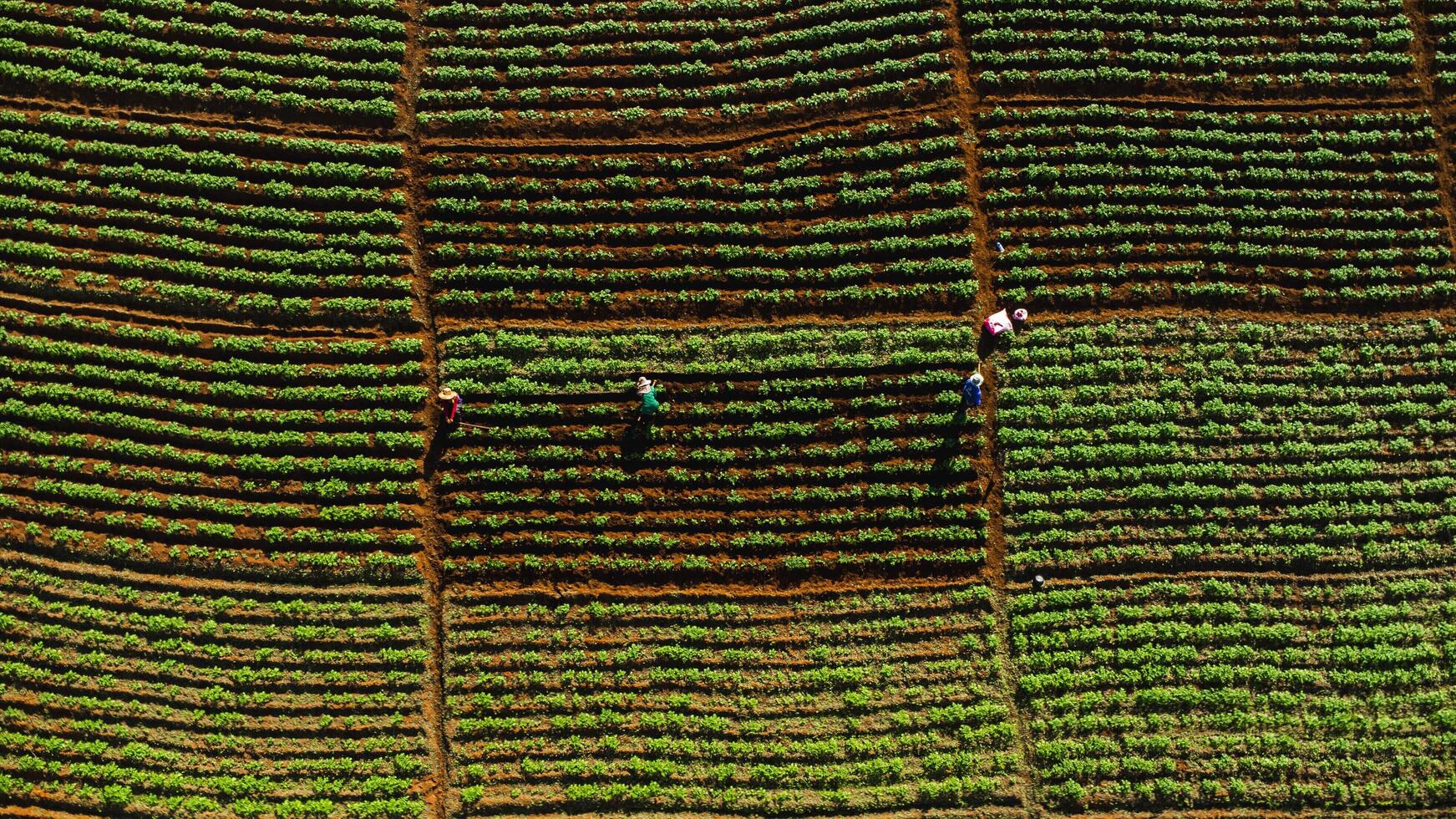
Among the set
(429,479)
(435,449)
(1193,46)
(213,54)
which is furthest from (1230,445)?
(213,54)

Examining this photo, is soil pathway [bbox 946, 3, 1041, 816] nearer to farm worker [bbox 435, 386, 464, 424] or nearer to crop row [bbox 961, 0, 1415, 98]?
crop row [bbox 961, 0, 1415, 98]

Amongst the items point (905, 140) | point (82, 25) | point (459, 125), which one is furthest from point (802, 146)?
point (82, 25)

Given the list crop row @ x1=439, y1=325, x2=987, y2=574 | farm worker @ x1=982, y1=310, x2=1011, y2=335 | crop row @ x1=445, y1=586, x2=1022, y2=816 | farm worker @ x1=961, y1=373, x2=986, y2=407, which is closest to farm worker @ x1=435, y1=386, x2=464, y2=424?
crop row @ x1=439, y1=325, x2=987, y2=574

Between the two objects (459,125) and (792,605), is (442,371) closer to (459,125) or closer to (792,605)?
(459,125)

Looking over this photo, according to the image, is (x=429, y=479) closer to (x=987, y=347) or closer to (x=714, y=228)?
(x=714, y=228)

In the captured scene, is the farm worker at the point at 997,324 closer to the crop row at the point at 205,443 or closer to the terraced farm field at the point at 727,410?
the terraced farm field at the point at 727,410

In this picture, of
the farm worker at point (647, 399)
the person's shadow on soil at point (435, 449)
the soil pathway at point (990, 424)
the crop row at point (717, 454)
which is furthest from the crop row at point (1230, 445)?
the person's shadow on soil at point (435, 449)
